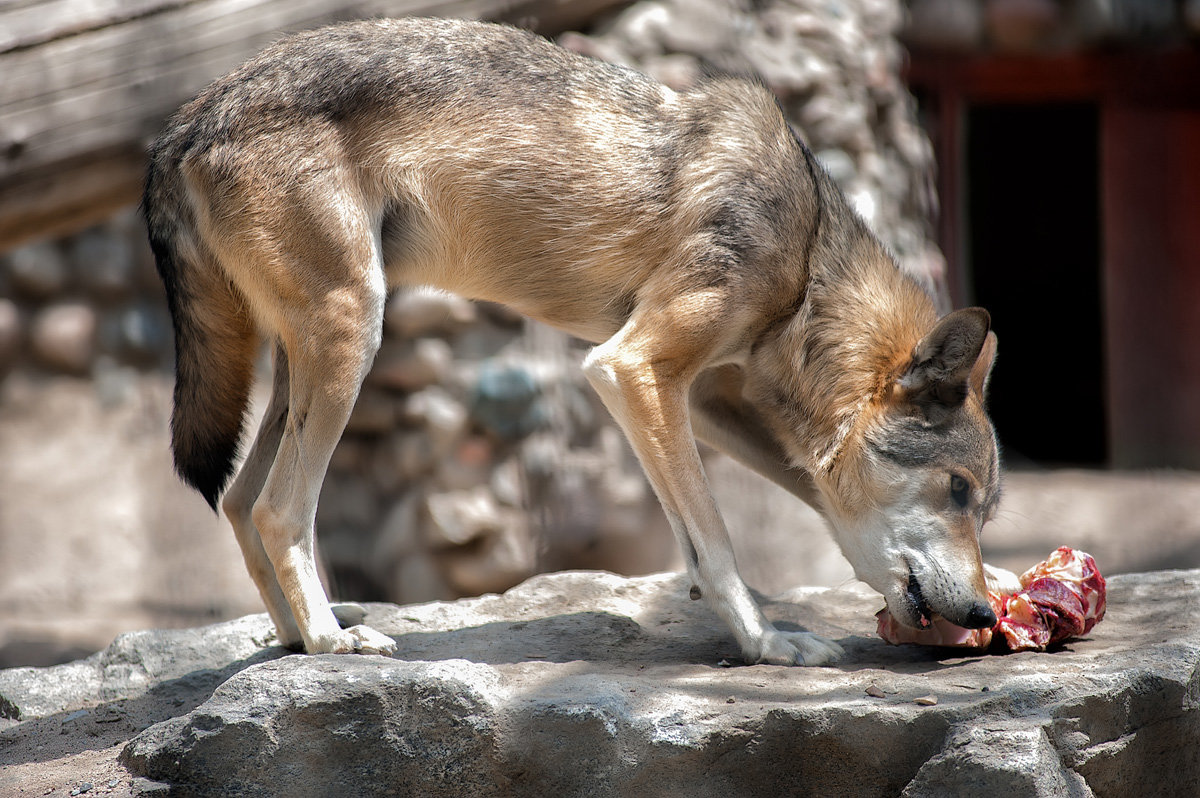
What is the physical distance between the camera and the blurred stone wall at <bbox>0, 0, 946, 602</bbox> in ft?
21.4

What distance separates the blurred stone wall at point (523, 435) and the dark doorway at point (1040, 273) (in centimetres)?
592

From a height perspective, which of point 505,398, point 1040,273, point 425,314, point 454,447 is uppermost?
point 425,314

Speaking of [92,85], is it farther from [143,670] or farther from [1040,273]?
[1040,273]

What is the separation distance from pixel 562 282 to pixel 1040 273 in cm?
1085

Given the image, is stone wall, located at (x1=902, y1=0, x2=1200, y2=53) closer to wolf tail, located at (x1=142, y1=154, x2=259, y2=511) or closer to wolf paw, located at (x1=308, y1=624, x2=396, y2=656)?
wolf tail, located at (x1=142, y1=154, x2=259, y2=511)

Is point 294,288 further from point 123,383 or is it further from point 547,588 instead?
point 123,383

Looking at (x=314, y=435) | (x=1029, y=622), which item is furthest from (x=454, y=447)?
(x=1029, y=622)

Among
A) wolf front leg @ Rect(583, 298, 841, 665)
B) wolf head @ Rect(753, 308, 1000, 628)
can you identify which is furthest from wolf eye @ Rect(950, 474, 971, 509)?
wolf front leg @ Rect(583, 298, 841, 665)

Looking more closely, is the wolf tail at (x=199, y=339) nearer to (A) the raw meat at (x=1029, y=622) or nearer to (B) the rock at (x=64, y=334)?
(A) the raw meat at (x=1029, y=622)

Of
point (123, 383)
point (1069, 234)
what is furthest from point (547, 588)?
point (1069, 234)

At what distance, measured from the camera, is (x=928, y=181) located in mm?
7824

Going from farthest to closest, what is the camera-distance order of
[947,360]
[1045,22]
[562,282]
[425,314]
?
[1045,22] → [425,314] → [562,282] → [947,360]

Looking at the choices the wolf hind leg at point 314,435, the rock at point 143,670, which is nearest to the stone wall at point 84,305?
the rock at point 143,670

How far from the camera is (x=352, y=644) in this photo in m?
3.35
